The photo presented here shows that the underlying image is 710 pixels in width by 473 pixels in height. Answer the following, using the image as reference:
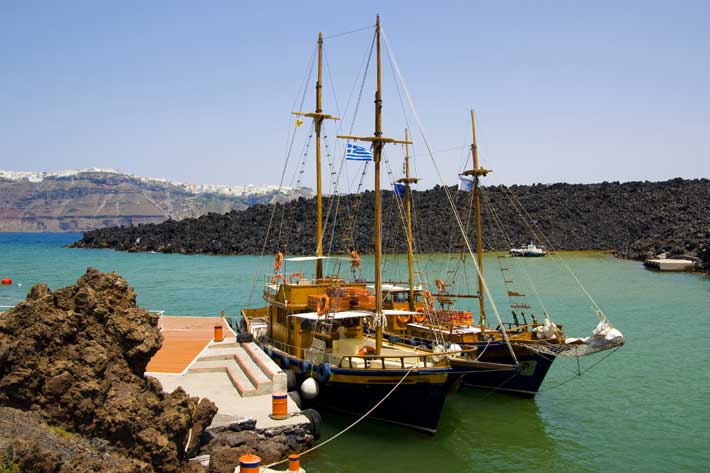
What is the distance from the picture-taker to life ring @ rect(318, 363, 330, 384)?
60.3ft

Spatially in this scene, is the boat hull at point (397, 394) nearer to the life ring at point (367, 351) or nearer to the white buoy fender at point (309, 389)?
the white buoy fender at point (309, 389)

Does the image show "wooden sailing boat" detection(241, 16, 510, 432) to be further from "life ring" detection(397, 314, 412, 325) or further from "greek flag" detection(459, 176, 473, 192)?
"greek flag" detection(459, 176, 473, 192)

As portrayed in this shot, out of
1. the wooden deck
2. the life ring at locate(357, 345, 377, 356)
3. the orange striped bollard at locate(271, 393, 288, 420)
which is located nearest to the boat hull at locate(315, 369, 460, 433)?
the life ring at locate(357, 345, 377, 356)

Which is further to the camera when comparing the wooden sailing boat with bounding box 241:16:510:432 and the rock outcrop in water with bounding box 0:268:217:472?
the wooden sailing boat with bounding box 241:16:510:432

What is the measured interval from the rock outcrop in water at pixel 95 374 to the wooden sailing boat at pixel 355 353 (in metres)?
6.15

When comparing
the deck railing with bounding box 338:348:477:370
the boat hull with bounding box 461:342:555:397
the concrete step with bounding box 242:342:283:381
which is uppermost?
the deck railing with bounding box 338:348:477:370

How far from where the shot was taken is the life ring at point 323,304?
20.0m

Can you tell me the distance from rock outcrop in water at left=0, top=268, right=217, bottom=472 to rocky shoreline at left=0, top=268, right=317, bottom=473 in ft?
0.06

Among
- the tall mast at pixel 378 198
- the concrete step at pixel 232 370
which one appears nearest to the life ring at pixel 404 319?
the tall mast at pixel 378 198

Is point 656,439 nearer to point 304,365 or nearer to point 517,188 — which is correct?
point 304,365

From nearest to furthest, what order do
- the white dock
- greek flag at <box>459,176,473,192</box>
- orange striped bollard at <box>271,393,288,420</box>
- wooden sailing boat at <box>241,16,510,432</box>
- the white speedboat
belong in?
1. orange striped bollard at <box>271,393,288,420</box>
2. the white dock
3. wooden sailing boat at <box>241,16,510,432</box>
4. greek flag at <box>459,176,473,192</box>
5. the white speedboat

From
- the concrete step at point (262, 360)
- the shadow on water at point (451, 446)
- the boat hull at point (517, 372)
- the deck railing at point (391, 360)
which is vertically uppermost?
the deck railing at point (391, 360)

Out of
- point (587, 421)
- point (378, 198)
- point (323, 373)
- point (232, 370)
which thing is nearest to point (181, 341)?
point (232, 370)

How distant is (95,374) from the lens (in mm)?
11359
